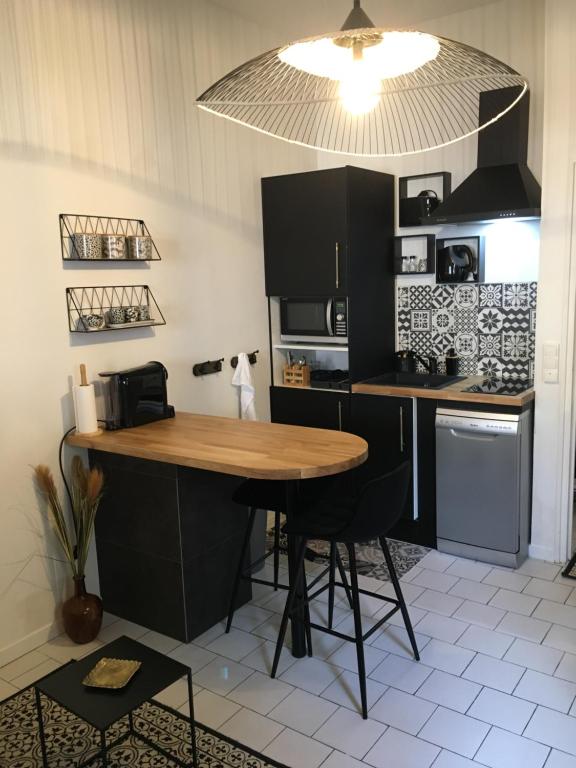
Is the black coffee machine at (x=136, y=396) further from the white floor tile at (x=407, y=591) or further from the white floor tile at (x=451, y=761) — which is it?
the white floor tile at (x=451, y=761)

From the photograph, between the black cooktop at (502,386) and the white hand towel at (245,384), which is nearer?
the black cooktop at (502,386)

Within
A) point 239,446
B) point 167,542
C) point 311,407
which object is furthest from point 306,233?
point 167,542

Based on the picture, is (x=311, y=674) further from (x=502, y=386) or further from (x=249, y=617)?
(x=502, y=386)

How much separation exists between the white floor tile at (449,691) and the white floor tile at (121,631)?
1.30m

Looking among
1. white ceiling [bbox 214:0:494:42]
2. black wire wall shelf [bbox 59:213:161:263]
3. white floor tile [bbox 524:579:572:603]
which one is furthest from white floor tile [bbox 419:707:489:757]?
white ceiling [bbox 214:0:494:42]

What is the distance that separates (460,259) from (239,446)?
2059mm

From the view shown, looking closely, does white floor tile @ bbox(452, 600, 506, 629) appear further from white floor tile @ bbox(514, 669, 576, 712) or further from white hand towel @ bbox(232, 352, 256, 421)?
white hand towel @ bbox(232, 352, 256, 421)

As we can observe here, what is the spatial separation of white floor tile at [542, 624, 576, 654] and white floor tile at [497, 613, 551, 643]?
2cm

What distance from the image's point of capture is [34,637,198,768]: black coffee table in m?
1.84

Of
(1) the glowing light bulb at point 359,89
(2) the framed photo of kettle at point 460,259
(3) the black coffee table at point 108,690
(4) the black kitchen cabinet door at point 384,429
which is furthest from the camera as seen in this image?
(2) the framed photo of kettle at point 460,259

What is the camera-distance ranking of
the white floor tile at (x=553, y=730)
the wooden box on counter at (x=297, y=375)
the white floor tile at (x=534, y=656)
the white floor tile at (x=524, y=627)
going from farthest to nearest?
the wooden box on counter at (x=297, y=375), the white floor tile at (x=524, y=627), the white floor tile at (x=534, y=656), the white floor tile at (x=553, y=730)

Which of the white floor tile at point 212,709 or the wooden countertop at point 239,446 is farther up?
the wooden countertop at point 239,446

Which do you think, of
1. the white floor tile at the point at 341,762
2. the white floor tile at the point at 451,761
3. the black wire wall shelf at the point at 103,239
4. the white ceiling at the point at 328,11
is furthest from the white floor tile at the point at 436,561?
the white ceiling at the point at 328,11

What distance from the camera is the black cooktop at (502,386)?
3.62 m
